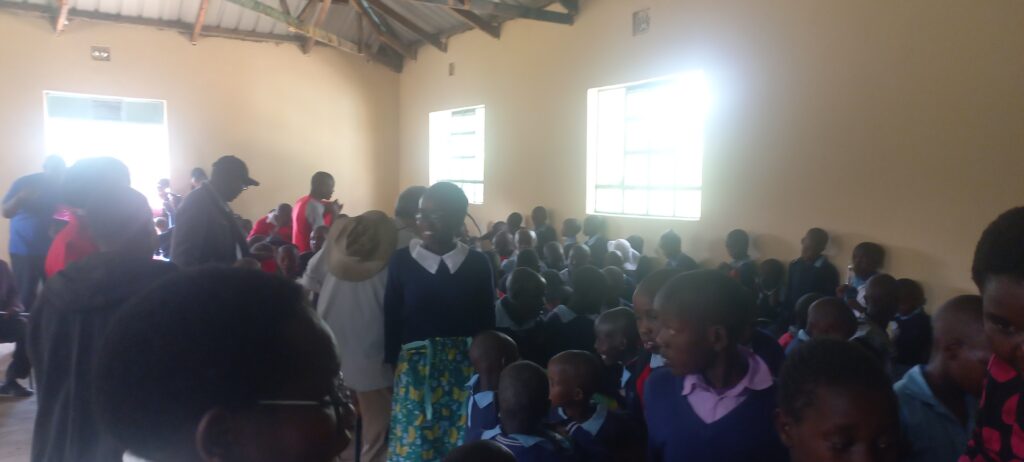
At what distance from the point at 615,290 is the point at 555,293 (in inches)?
14.3

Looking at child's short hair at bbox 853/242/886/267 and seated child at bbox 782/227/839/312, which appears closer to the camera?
child's short hair at bbox 853/242/886/267

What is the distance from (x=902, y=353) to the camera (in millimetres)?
3252

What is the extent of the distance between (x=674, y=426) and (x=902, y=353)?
2231mm

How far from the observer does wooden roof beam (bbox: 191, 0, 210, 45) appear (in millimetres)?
9164

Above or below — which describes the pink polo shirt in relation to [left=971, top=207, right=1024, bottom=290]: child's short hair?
below

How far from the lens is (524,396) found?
187cm

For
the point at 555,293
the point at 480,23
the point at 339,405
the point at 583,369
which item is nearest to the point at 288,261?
the point at 555,293

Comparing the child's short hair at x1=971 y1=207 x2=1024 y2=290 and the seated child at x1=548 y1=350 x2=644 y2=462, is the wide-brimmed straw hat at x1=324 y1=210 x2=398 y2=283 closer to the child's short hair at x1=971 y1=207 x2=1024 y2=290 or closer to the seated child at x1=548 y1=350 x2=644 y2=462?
the seated child at x1=548 y1=350 x2=644 y2=462

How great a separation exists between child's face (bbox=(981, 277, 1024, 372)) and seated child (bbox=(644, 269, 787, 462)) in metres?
0.53

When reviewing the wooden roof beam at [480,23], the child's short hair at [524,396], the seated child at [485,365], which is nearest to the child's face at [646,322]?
the child's short hair at [524,396]

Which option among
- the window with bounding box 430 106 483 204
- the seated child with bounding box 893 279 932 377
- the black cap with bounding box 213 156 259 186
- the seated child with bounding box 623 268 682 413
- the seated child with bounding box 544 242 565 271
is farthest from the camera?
the window with bounding box 430 106 483 204

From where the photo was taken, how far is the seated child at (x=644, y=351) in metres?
2.16

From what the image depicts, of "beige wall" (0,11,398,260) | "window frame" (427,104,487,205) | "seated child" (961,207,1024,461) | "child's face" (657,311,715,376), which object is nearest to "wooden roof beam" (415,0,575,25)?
"window frame" (427,104,487,205)

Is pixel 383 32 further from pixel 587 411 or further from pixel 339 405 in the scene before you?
pixel 339 405
